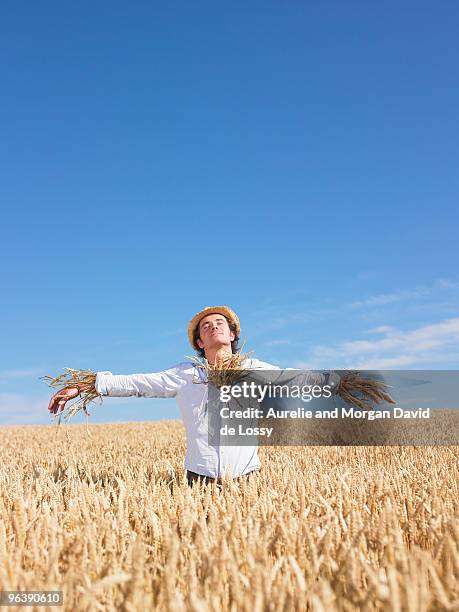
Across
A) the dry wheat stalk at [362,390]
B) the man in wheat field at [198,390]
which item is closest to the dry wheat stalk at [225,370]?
the man in wheat field at [198,390]

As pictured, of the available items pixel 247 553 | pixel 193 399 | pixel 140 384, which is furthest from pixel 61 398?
pixel 247 553

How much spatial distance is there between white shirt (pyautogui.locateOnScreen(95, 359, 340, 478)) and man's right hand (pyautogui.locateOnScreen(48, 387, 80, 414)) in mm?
294

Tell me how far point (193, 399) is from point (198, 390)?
10cm

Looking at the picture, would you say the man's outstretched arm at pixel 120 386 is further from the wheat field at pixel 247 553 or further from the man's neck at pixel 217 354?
the wheat field at pixel 247 553

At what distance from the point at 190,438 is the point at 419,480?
2.00 m

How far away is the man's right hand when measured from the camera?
507 cm

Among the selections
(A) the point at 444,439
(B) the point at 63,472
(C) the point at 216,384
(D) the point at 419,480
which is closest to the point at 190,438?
(C) the point at 216,384

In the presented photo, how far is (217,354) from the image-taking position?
513cm

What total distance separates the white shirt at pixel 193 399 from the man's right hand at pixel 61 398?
0.29 meters

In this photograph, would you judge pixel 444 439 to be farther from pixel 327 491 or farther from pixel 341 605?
pixel 341 605

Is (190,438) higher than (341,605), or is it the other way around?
(190,438)

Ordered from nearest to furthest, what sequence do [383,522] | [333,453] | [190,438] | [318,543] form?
[318,543], [383,522], [190,438], [333,453]

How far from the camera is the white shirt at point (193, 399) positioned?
4945mm

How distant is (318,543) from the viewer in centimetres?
248
